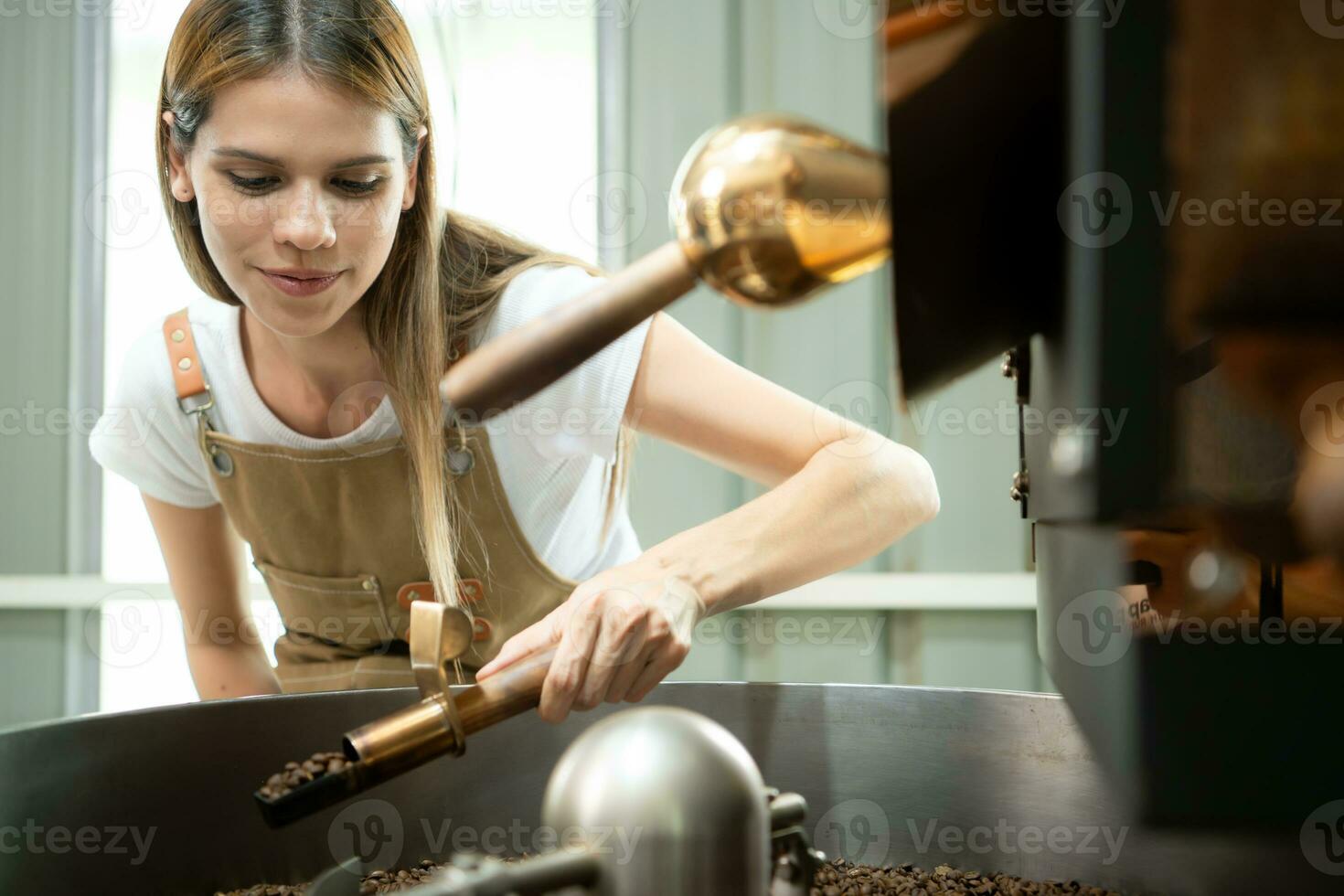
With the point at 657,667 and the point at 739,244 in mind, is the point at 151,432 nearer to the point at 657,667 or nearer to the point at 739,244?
the point at 657,667

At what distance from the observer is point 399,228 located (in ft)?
3.01

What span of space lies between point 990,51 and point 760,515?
43cm

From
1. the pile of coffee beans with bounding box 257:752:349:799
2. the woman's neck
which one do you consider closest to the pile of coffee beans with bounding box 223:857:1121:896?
the pile of coffee beans with bounding box 257:752:349:799

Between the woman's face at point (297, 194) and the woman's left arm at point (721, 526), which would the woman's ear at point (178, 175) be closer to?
the woman's face at point (297, 194)

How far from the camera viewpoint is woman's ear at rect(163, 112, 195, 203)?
88 centimetres

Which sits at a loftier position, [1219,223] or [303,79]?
[303,79]

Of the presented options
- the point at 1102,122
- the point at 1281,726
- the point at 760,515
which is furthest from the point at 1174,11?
the point at 760,515

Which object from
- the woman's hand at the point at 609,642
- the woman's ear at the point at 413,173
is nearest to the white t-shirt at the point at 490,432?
the woman's ear at the point at 413,173

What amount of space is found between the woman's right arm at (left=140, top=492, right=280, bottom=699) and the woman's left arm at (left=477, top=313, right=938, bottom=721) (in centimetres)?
42

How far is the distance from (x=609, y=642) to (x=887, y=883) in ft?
0.65

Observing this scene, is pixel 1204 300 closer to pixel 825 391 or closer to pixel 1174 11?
pixel 1174 11

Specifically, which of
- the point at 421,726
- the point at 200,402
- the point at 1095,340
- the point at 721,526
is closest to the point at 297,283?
the point at 200,402

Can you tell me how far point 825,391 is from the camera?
7.47ft

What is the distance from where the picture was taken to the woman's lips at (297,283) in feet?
2.65
